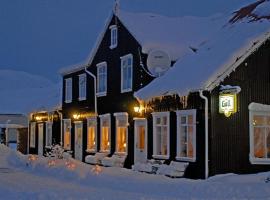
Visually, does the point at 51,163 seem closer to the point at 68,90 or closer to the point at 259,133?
the point at 259,133

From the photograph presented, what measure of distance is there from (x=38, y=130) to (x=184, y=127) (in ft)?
63.1

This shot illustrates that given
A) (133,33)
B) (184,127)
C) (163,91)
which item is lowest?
(184,127)

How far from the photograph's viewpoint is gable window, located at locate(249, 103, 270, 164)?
20.6m

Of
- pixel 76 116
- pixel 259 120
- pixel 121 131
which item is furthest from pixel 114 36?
pixel 259 120

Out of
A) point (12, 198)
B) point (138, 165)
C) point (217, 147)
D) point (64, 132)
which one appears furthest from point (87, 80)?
point (12, 198)

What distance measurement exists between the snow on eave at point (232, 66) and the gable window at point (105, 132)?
363 inches

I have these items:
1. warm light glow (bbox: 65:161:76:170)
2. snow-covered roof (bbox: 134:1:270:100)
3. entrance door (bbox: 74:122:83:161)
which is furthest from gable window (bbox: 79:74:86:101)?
warm light glow (bbox: 65:161:76:170)

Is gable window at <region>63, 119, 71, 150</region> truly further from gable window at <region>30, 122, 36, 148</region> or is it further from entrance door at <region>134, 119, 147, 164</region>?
entrance door at <region>134, 119, 147, 164</region>

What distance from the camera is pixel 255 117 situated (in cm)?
2077

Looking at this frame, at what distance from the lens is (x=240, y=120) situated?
20359 mm

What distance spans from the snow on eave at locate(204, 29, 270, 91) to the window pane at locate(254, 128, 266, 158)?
7.91 ft

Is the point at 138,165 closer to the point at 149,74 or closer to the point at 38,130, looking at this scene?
the point at 149,74

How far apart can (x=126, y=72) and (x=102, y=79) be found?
9.32ft

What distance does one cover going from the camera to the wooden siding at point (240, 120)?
19953mm
